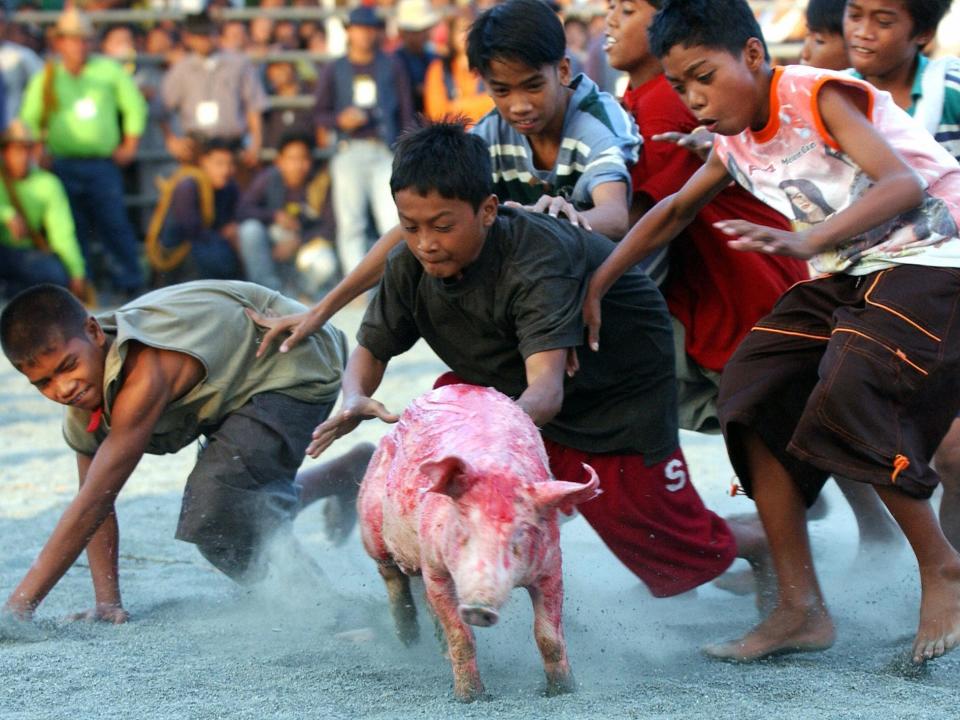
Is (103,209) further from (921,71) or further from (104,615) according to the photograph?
(921,71)

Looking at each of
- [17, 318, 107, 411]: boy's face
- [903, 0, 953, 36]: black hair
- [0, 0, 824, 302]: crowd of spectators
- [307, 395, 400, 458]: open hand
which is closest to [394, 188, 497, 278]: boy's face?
[307, 395, 400, 458]: open hand

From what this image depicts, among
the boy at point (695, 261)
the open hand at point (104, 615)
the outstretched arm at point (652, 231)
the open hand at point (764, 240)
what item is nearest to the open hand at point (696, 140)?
the boy at point (695, 261)

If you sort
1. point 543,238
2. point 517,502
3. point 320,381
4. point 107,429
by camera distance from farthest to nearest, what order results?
point 320,381
point 107,429
point 543,238
point 517,502

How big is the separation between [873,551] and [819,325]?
134 centimetres

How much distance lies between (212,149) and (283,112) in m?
1.24

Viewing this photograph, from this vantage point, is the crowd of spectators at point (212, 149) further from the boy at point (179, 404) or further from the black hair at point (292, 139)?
→ the boy at point (179, 404)

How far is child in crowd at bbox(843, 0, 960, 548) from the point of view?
402 centimetres

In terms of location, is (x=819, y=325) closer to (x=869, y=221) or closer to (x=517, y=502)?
(x=869, y=221)

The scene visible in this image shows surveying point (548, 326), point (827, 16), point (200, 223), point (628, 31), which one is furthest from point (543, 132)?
point (200, 223)

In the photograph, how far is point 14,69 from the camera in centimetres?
1071

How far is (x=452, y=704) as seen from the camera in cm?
316

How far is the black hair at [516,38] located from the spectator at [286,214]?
23.1 feet

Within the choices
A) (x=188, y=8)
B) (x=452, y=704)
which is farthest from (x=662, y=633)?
(x=188, y=8)

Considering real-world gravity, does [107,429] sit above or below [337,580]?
above
